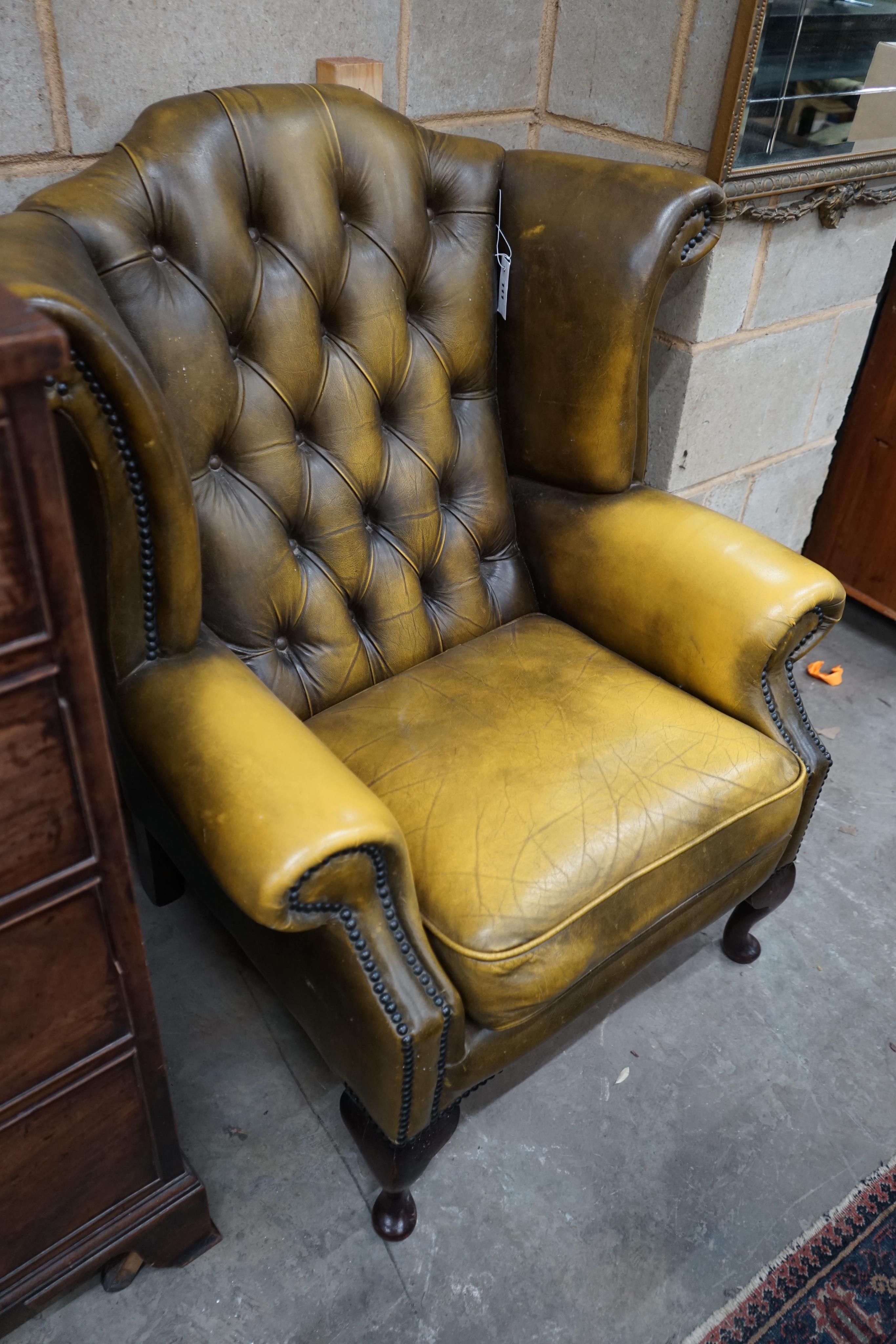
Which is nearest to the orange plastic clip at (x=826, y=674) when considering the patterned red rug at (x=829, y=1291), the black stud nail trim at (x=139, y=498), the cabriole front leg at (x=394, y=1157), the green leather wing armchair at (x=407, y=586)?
the green leather wing armchair at (x=407, y=586)

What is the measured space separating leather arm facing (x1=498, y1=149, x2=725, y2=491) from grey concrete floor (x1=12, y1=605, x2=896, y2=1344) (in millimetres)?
828

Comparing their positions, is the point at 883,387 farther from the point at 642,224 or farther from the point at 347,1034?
the point at 347,1034

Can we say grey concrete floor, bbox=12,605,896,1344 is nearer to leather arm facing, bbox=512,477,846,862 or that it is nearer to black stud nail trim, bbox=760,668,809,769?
leather arm facing, bbox=512,477,846,862

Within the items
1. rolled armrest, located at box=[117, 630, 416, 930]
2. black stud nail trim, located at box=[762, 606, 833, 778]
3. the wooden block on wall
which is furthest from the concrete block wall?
rolled armrest, located at box=[117, 630, 416, 930]

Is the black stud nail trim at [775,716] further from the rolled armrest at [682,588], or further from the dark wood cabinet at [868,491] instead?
the dark wood cabinet at [868,491]

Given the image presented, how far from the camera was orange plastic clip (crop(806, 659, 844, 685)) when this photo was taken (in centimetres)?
218

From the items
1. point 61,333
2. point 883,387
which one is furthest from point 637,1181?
point 883,387

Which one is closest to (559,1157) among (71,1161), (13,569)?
(71,1161)

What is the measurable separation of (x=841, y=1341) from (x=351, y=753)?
2.95 feet

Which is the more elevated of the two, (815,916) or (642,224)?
(642,224)

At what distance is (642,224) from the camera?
1319 mm

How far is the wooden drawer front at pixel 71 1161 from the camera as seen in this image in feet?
3.14

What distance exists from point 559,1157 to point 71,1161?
0.63m

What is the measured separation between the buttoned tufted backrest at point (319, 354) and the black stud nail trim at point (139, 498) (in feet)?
A: 0.49
